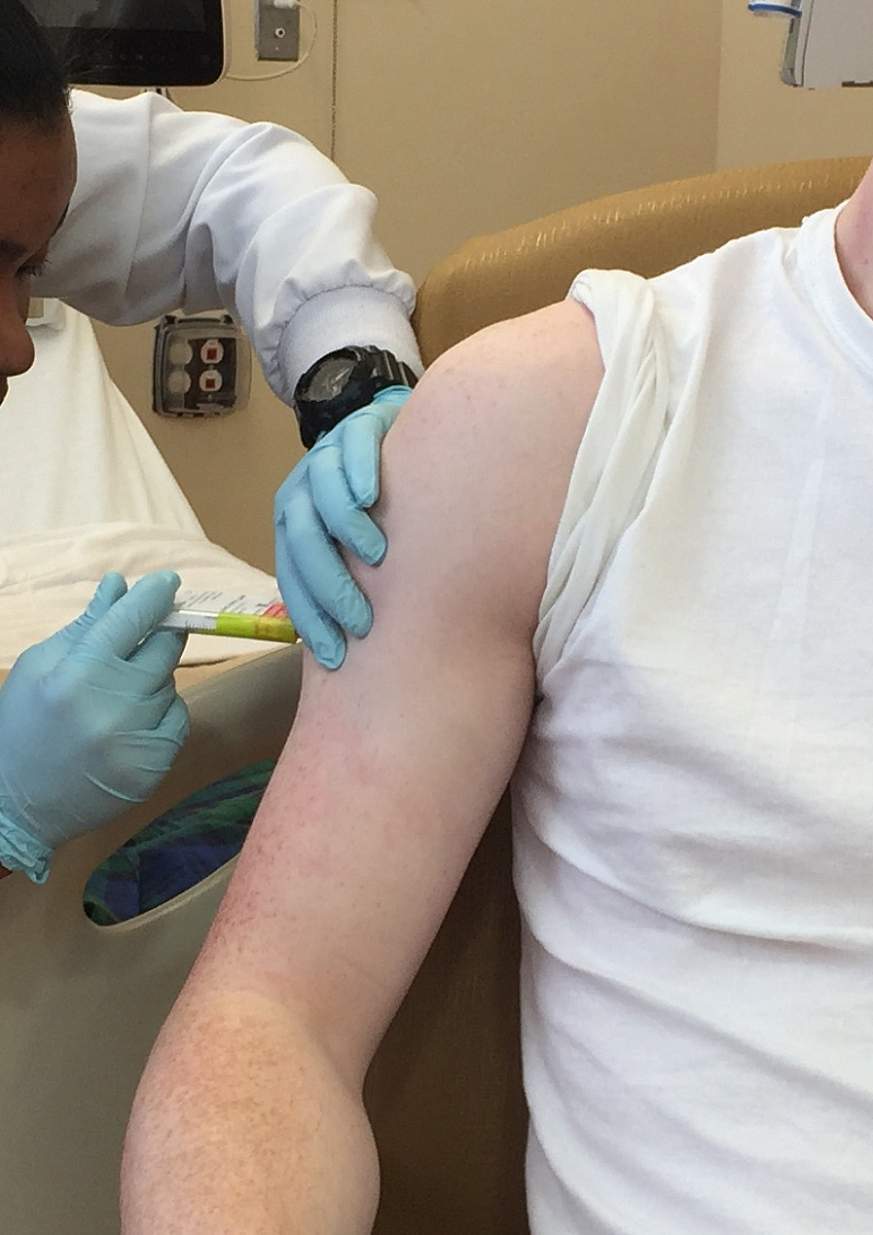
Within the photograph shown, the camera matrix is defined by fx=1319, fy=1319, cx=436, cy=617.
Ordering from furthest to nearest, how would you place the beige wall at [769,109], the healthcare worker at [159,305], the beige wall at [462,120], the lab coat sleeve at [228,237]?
the beige wall at [462,120]
the beige wall at [769,109]
the lab coat sleeve at [228,237]
the healthcare worker at [159,305]

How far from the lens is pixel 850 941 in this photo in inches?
27.1

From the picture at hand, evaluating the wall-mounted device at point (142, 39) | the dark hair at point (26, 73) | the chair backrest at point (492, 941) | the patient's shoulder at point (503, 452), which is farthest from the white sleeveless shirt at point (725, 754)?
the wall-mounted device at point (142, 39)

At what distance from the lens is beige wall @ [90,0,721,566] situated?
103 inches

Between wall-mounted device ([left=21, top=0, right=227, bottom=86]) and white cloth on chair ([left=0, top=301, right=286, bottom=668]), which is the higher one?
wall-mounted device ([left=21, top=0, right=227, bottom=86])

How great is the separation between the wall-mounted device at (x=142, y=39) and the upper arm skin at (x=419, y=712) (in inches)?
50.3

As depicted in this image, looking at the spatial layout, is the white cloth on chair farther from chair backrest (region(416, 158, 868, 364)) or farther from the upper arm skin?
the upper arm skin

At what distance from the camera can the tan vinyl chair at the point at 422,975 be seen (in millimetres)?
949

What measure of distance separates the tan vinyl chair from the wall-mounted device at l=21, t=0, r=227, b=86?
101 centimetres

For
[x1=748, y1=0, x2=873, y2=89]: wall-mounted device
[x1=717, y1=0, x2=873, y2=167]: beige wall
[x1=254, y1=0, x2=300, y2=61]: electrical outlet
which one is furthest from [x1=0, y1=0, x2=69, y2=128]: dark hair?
[x1=254, y1=0, x2=300, y2=61]: electrical outlet

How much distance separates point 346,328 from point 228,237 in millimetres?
242

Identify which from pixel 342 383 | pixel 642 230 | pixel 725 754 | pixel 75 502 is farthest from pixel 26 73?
pixel 75 502

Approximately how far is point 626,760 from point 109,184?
0.98m

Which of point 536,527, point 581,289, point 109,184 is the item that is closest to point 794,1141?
point 536,527

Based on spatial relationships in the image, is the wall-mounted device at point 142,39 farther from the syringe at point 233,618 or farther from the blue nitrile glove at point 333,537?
the blue nitrile glove at point 333,537
